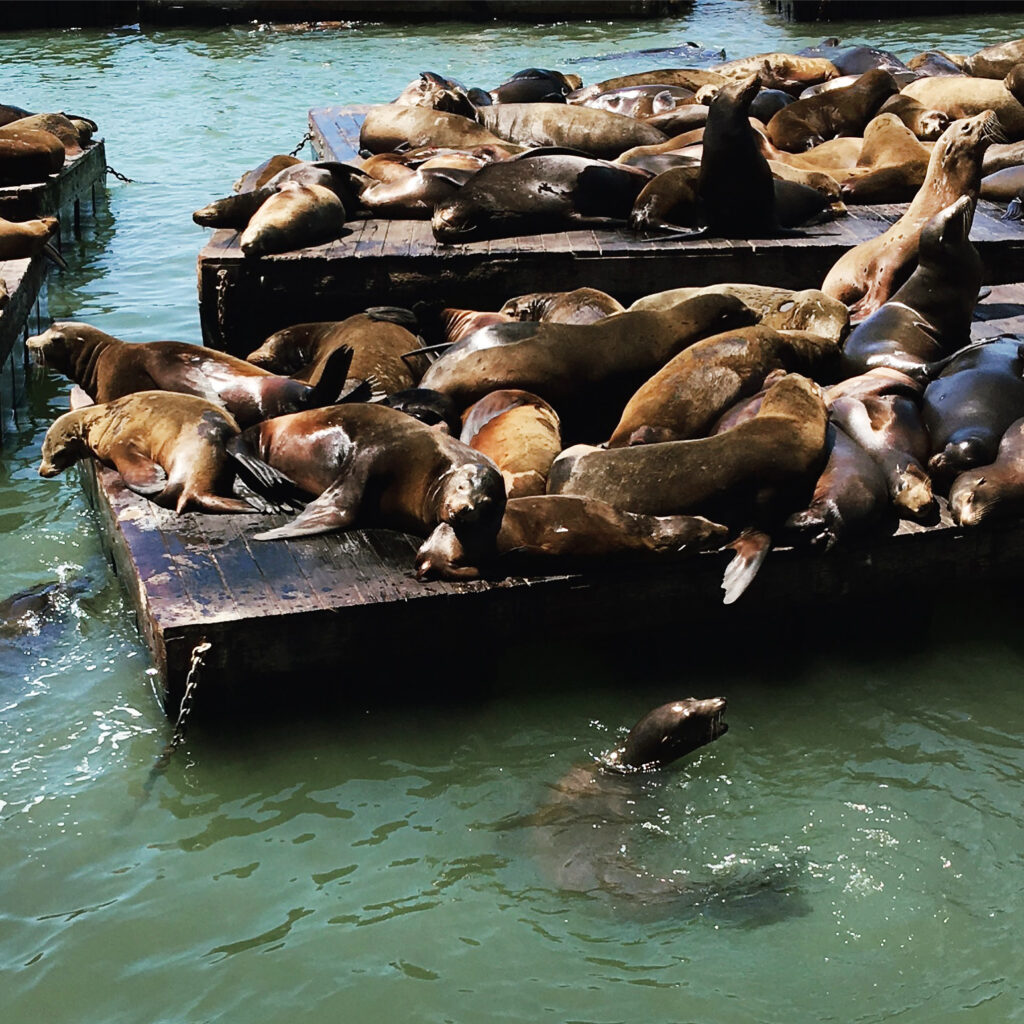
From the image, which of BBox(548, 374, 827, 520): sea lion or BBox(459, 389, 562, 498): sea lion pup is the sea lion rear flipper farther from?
BBox(459, 389, 562, 498): sea lion pup

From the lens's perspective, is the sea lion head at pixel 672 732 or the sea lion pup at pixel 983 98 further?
the sea lion pup at pixel 983 98

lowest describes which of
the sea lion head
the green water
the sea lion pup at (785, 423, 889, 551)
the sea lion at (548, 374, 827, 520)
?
the green water

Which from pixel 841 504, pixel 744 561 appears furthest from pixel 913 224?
pixel 744 561

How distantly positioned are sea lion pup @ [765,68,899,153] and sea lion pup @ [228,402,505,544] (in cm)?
569

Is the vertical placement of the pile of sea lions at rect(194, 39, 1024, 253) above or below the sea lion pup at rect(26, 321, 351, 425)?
above

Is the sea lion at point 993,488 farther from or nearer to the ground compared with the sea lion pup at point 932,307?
nearer to the ground

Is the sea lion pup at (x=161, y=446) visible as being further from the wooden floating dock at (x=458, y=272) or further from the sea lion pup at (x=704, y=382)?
the wooden floating dock at (x=458, y=272)

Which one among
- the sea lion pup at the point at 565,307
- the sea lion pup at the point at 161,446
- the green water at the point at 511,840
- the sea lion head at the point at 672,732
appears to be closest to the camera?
the green water at the point at 511,840

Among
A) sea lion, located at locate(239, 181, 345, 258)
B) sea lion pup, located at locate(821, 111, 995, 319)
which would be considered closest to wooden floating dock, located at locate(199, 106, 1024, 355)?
sea lion, located at locate(239, 181, 345, 258)

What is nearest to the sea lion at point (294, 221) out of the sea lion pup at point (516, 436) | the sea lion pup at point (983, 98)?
the sea lion pup at point (516, 436)

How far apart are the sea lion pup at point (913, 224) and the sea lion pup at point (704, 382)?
47.0 inches

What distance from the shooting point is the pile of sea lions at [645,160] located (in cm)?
756

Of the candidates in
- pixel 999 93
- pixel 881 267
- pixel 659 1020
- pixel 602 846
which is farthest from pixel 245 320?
pixel 999 93

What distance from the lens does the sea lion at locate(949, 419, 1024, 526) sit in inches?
192
